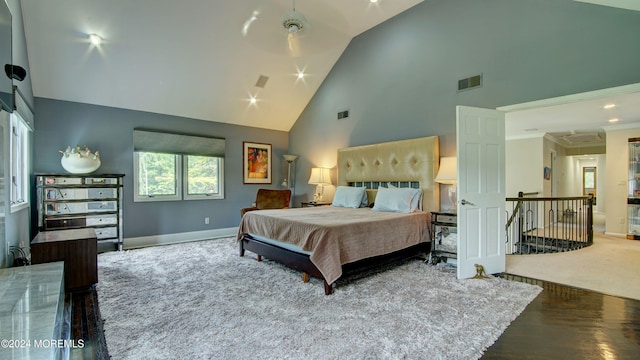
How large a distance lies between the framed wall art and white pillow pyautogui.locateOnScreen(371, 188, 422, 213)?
11.0 feet

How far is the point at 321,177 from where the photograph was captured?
612cm

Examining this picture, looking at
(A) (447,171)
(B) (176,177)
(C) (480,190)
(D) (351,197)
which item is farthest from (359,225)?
(B) (176,177)

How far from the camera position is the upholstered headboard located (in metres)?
4.42

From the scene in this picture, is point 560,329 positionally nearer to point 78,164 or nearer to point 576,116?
point 576,116

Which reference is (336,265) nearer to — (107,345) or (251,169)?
(107,345)

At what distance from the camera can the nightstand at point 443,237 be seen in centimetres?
372

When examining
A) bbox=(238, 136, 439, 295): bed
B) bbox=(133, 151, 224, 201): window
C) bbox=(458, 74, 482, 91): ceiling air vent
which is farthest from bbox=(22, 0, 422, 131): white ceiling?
bbox=(238, 136, 439, 295): bed

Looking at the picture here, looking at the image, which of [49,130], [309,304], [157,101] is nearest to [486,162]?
[309,304]

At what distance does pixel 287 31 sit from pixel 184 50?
6.50ft

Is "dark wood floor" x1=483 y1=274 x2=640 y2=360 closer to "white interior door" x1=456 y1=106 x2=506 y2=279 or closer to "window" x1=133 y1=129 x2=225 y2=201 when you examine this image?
"white interior door" x1=456 y1=106 x2=506 y2=279

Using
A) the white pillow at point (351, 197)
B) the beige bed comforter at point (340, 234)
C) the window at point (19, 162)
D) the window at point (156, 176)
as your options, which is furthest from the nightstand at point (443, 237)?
the window at point (19, 162)

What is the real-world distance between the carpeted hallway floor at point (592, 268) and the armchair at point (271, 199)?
4.08 m

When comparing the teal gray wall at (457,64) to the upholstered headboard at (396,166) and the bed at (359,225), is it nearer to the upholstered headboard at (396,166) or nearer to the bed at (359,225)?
the upholstered headboard at (396,166)

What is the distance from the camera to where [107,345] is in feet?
6.61
